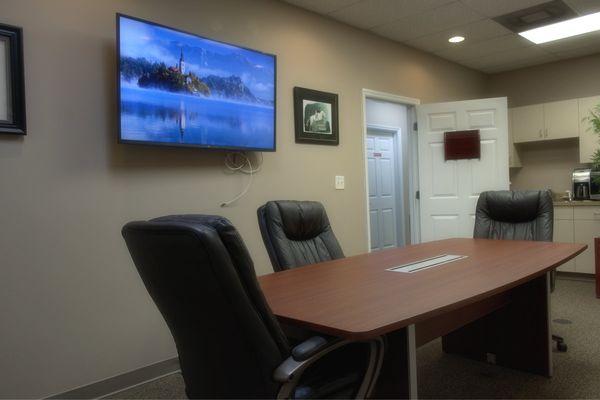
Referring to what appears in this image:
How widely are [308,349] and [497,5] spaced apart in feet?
11.8

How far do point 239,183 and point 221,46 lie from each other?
0.94 metres

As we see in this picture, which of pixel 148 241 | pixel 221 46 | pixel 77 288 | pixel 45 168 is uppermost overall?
pixel 221 46

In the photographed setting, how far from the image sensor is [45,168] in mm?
2311

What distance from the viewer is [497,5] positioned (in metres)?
3.66

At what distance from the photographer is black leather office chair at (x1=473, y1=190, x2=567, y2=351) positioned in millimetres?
3135

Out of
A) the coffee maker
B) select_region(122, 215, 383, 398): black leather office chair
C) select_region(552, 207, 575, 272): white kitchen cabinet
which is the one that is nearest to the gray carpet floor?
select_region(122, 215, 383, 398): black leather office chair

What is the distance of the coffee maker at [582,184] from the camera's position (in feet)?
16.8

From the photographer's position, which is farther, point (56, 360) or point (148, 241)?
point (56, 360)

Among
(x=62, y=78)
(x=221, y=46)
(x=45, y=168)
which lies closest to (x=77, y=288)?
(x=45, y=168)

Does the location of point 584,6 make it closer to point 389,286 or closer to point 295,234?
point 295,234

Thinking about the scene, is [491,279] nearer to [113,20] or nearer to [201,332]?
[201,332]

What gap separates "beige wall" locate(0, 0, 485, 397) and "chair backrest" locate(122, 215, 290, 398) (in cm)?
138

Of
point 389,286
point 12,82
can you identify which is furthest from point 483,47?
point 12,82

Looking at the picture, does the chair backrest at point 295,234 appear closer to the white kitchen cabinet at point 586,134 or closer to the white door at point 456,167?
the white door at point 456,167
